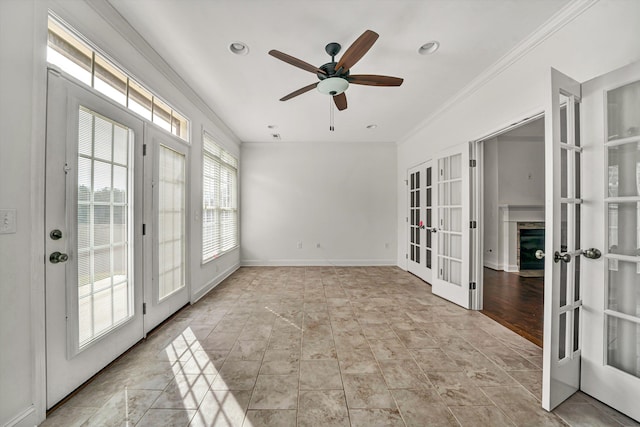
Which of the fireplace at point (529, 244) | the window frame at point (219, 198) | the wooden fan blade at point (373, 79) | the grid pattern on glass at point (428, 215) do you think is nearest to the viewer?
the wooden fan blade at point (373, 79)

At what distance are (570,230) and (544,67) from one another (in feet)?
4.85

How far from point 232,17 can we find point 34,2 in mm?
1139

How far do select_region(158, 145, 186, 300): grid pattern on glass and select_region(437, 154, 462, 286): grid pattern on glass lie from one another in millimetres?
3576

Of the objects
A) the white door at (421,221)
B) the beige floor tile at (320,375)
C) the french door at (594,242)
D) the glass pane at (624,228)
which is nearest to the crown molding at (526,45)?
the french door at (594,242)

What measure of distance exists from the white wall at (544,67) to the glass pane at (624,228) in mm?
882

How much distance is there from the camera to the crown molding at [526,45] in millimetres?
1792

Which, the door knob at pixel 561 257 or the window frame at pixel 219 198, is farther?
the window frame at pixel 219 198

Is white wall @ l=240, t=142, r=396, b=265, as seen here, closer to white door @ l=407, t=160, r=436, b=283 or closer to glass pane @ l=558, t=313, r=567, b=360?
white door @ l=407, t=160, r=436, b=283

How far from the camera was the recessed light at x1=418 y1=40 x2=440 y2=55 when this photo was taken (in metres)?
2.24

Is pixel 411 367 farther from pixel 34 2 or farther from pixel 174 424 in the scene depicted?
pixel 34 2

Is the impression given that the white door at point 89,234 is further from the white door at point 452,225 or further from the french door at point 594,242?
the white door at point 452,225

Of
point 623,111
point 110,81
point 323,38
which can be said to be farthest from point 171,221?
point 623,111

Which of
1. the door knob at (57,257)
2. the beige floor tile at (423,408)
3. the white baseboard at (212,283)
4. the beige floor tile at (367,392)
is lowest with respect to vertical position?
the beige floor tile at (423,408)

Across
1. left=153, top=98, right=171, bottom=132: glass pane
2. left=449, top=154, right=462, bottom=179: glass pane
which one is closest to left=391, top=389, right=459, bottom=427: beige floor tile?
left=449, top=154, right=462, bottom=179: glass pane
